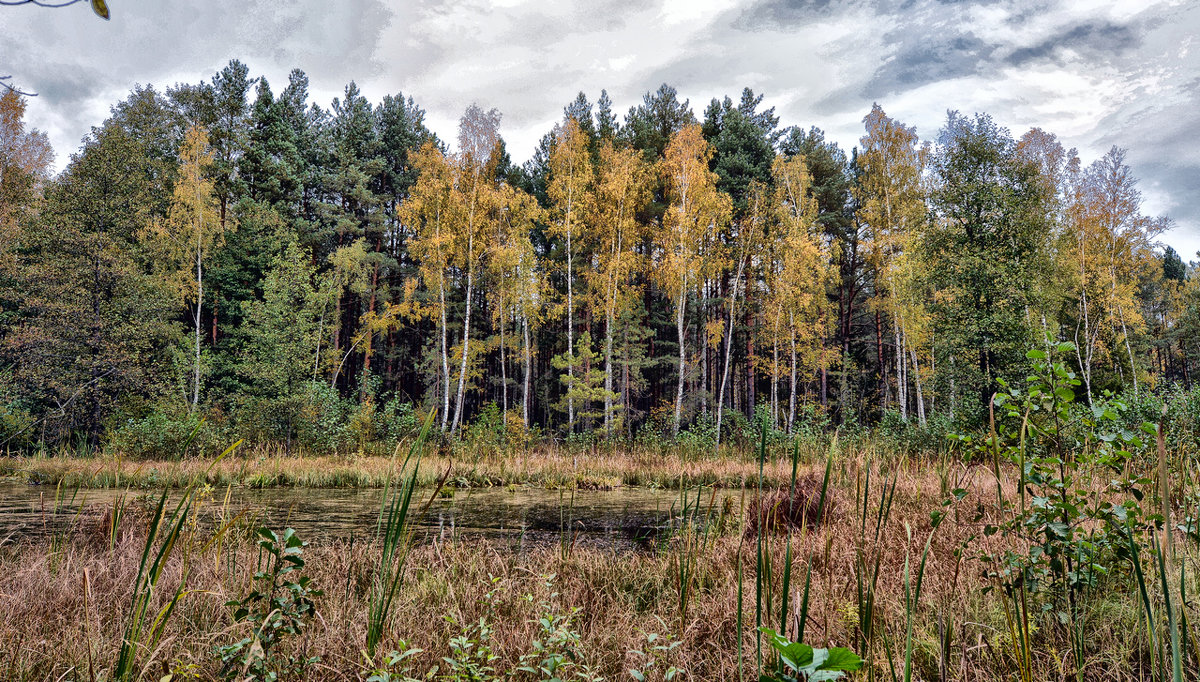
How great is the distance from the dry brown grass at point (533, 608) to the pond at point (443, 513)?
20.5 inches

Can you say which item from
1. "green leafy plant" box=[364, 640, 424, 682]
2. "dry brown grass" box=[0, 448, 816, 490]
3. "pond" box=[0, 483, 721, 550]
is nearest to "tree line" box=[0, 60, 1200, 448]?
"dry brown grass" box=[0, 448, 816, 490]

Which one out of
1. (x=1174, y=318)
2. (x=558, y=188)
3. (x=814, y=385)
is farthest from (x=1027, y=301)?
(x=1174, y=318)

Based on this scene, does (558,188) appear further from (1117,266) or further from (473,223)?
(1117,266)

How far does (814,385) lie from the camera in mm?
31672

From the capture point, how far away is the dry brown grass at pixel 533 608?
2.23 meters

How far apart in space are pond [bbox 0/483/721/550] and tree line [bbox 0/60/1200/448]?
5543 millimetres

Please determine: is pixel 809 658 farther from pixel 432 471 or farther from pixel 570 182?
pixel 570 182

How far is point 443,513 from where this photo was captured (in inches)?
281

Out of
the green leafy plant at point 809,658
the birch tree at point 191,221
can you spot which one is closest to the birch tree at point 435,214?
the birch tree at point 191,221

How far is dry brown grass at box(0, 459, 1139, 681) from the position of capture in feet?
7.30

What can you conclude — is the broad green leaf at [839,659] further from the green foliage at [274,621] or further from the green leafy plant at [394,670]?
the green foliage at [274,621]

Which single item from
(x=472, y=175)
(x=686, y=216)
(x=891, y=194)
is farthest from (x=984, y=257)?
(x=472, y=175)

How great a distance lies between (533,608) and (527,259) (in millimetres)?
17355

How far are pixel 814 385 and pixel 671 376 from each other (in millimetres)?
11039
